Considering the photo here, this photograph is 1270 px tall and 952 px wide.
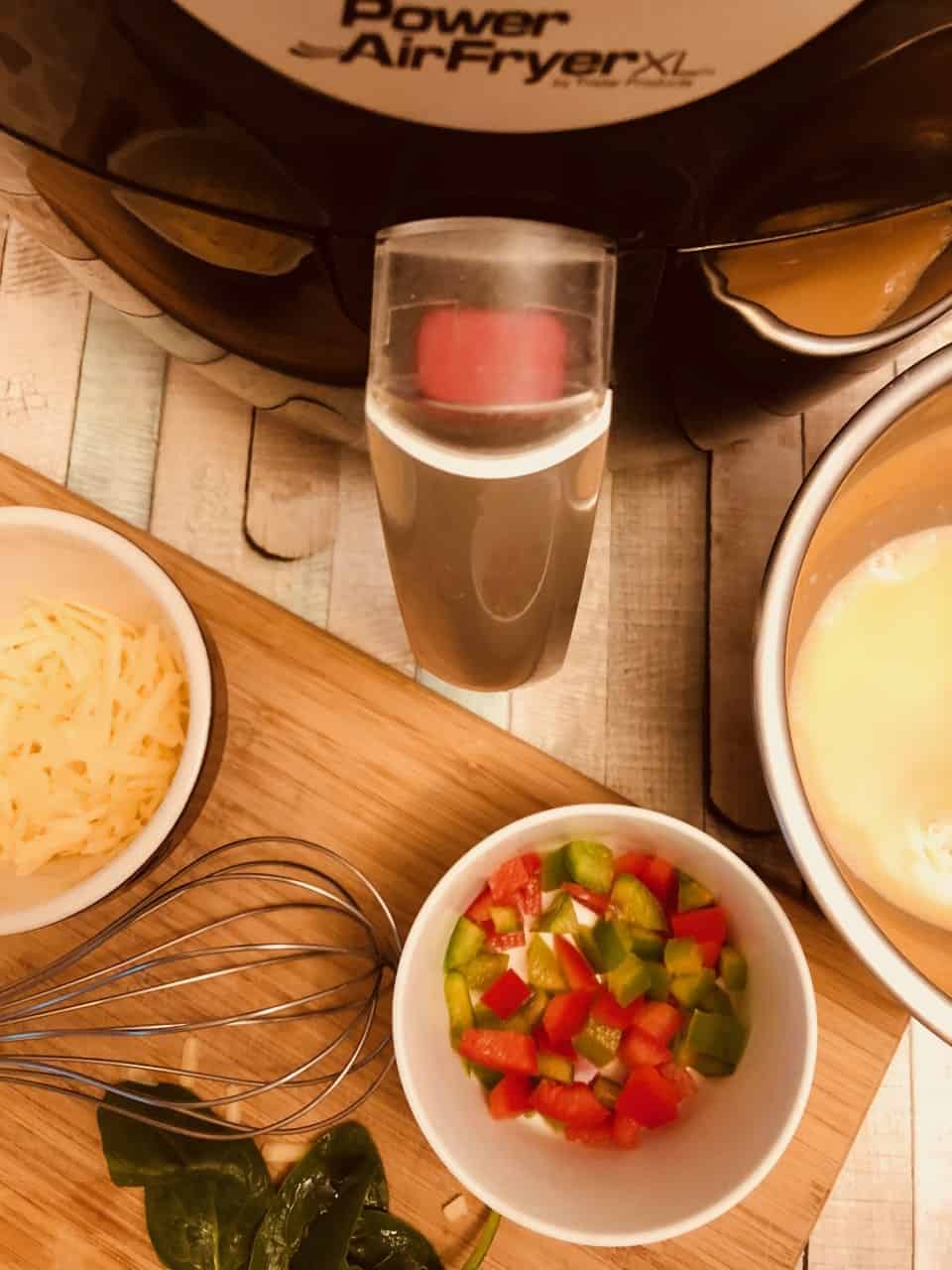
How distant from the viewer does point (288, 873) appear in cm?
54

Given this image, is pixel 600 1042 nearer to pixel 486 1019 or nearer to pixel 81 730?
pixel 486 1019

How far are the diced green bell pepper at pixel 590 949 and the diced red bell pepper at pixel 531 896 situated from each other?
24mm

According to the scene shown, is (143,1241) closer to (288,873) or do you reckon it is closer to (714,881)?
(288,873)

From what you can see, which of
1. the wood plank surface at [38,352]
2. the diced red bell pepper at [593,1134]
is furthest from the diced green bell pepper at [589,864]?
the wood plank surface at [38,352]

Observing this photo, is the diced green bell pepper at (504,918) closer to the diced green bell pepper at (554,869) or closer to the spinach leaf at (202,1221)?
the diced green bell pepper at (554,869)

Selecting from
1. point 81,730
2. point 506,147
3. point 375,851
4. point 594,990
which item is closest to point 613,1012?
point 594,990

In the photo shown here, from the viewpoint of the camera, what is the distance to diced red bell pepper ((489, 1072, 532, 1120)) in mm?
495

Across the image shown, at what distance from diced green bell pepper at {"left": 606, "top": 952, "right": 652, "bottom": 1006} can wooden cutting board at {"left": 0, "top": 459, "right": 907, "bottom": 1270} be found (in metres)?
0.07

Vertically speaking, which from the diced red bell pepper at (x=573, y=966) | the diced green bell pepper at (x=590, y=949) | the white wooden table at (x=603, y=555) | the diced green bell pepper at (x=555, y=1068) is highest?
the white wooden table at (x=603, y=555)

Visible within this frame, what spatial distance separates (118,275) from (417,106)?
174mm

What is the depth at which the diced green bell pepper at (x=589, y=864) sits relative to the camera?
0.50m

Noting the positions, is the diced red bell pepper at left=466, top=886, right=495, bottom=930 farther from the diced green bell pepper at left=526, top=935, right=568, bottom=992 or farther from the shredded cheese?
the shredded cheese

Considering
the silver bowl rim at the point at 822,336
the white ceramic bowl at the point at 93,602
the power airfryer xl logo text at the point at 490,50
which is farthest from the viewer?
the white ceramic bowl at the point at 93,602

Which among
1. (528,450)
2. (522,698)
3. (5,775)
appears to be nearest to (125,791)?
(5,775)
